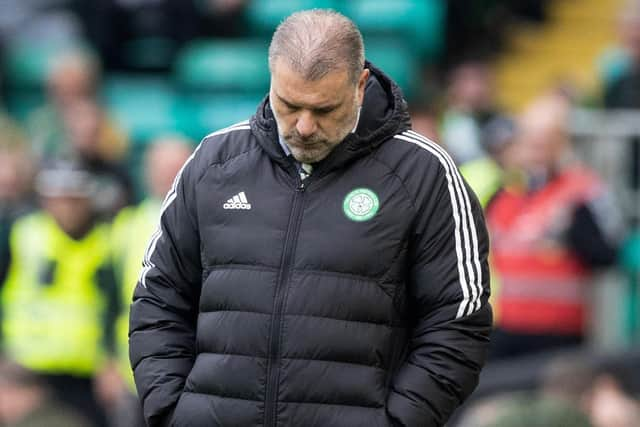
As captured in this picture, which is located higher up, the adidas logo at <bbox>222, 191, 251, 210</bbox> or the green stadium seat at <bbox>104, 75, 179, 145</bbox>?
the adidas logo at <bbox>222, 191, 251, 210</bbox>

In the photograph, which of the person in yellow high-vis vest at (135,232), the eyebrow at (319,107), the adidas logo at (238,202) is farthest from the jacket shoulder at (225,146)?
the person in yellow high-vis vest at (135,232)

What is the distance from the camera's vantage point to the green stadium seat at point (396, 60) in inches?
442

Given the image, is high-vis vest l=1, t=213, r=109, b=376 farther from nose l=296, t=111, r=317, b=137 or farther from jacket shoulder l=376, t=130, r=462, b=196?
nose l=296, t=111, r=317, b=137

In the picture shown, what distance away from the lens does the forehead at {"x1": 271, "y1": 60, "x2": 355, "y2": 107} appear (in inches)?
157

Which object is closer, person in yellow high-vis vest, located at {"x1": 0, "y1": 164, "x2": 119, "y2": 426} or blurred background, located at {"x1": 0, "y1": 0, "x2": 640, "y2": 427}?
blurred background, located at {"x1": 0, "y1": 0, "x2": 640, "y2": 427}

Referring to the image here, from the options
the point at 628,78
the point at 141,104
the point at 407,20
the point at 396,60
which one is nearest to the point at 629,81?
the point at 628,78

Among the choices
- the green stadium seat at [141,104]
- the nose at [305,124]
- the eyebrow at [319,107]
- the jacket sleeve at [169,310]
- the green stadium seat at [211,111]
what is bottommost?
the green stadium seat at [141,104]

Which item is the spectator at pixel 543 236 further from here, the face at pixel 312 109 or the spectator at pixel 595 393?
the face at pixel 312 109

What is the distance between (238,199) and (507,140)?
480 centimetres

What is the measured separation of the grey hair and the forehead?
0.01 meters

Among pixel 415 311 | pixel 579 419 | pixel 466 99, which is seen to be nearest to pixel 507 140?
pixel 466 99

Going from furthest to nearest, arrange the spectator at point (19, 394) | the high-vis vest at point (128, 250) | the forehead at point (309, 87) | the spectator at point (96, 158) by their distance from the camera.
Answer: the spectator at point (96, 158)
the spectator at point (19, 394)
the high-vis vest at point (128, 250)
the forehead at point (309, 87)

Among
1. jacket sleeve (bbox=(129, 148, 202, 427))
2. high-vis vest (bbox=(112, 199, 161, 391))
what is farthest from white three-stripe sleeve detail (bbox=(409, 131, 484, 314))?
high-vis vest (bbox=(112, 199, 161, 391))

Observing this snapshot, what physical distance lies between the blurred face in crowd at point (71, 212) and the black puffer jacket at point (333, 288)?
4.51 meters
